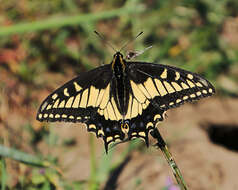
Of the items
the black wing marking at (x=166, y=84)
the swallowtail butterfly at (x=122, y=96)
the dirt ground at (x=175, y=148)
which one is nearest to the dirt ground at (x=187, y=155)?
the dirt ground at (x=175, y=148)

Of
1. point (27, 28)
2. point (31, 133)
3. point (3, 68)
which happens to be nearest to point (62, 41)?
point (3, 68)

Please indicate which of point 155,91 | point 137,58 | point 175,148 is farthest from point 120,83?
point 175,148

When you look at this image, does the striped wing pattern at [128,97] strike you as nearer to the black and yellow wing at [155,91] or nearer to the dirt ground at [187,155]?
the black and yellow wing at [155,91]

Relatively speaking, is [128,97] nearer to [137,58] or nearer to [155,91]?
A: [155,91]

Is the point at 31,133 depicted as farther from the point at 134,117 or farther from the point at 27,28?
the point at 27,28

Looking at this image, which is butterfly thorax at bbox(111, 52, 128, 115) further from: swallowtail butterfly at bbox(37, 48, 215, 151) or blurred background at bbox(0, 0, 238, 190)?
blurred background at bbox(0, 0, 238, 190)

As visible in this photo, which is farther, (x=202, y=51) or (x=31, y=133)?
(x=202, y=51)

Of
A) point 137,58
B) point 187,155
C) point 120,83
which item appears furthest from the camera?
point 137,58
